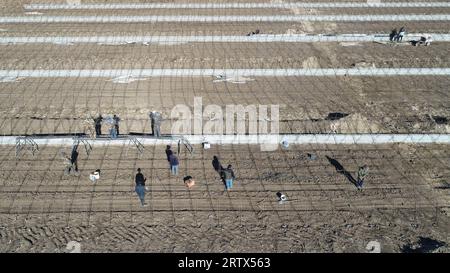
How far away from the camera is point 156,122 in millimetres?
13805

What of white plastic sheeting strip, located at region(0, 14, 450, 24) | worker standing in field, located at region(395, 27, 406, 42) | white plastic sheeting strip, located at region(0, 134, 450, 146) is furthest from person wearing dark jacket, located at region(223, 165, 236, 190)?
white plastic sheeting strip, located at region(0, 14, 450, 24)

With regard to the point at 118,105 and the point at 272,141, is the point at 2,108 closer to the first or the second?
the point at 118,105

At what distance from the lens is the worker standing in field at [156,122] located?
45.5 feet

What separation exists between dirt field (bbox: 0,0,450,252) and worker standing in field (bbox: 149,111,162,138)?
Result: 0.36 metres

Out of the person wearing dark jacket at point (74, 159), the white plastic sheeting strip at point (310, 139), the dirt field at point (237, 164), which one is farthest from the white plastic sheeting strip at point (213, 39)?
the person wearing dark jacket at point (74, 159)

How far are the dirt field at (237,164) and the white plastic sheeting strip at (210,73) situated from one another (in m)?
0.38

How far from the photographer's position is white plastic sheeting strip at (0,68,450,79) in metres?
17.9

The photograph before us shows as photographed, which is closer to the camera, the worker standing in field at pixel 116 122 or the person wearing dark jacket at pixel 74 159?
the person wearing dark jacket at pixel 74 159

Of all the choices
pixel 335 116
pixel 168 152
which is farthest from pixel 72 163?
pixel 335 116

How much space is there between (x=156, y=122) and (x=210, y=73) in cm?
507

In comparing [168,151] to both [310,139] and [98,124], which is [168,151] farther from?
[310,139]

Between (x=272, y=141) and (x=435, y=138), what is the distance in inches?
211

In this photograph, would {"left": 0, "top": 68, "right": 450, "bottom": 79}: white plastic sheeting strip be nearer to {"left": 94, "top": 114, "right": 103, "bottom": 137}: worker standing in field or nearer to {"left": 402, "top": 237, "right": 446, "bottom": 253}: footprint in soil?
{"left": 94, "top": 114, "right": 103, "bottom": 137}: worker standing in field

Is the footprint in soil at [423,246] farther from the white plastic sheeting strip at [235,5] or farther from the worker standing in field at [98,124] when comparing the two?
the white plastic sheeting strip at [235,5]
